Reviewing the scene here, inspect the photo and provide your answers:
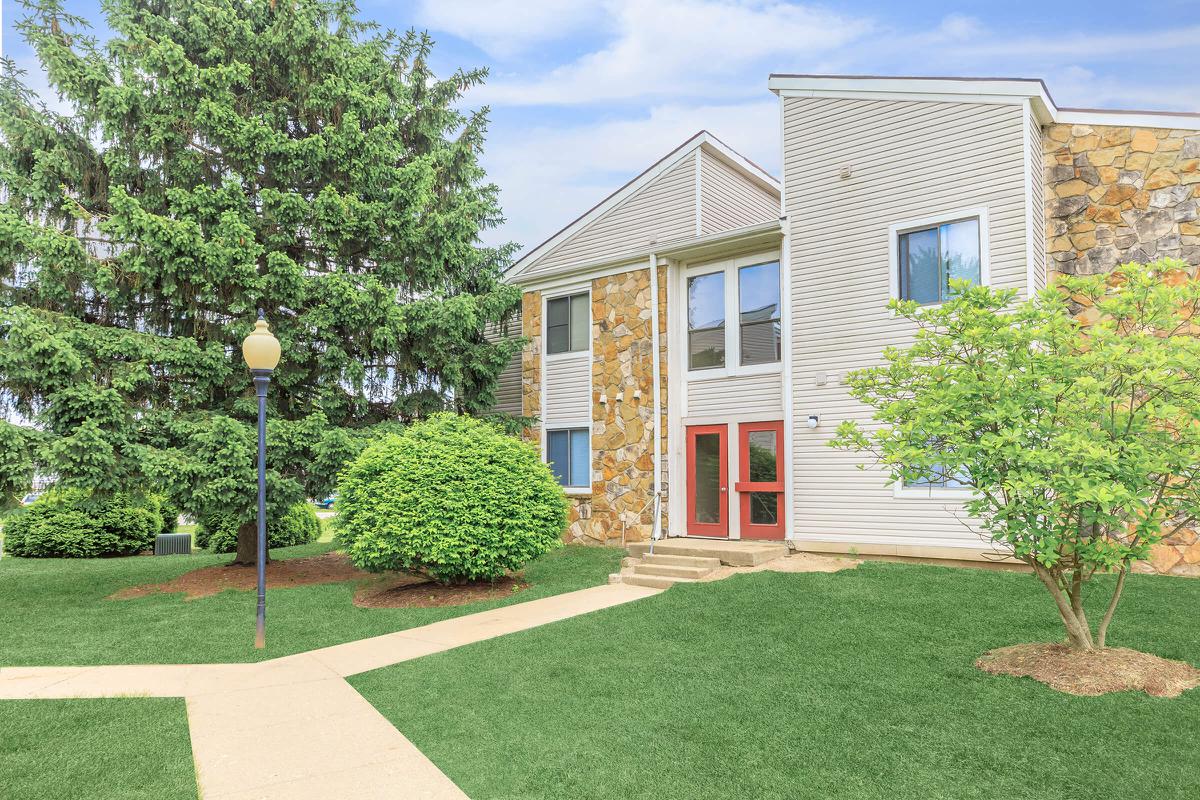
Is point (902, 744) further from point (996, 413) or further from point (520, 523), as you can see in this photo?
point (520, 523)

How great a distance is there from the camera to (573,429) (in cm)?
1395

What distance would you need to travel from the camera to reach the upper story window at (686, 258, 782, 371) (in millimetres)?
11797

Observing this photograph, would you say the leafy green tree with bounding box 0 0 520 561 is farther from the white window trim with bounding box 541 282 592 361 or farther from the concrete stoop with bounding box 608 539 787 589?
the concrete stoop with bounding box 608 539 787 589

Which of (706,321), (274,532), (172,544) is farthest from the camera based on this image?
(172,544)

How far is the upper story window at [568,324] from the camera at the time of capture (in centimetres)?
1402

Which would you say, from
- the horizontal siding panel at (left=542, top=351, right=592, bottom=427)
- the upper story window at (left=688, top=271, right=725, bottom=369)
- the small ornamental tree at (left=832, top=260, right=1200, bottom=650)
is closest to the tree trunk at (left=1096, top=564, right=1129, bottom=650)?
the small ornamental tree at (left=832, top=260, right=1200, bottom=650)

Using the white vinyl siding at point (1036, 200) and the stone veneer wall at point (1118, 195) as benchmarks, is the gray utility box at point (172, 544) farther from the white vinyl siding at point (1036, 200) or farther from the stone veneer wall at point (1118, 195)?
the stone veneer wall at point (1118, 195)

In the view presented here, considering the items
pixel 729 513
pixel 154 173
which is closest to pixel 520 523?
pixel 729 513

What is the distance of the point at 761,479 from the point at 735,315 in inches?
105

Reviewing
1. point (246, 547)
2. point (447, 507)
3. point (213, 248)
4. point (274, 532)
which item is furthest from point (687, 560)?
point (274, 532)

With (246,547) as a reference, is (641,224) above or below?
above

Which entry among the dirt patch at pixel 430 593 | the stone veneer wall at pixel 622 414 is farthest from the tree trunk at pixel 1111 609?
the stone veneer wall at pixel 622 414

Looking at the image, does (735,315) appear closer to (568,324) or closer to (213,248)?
(568,324)

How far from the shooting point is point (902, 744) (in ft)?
14.3
